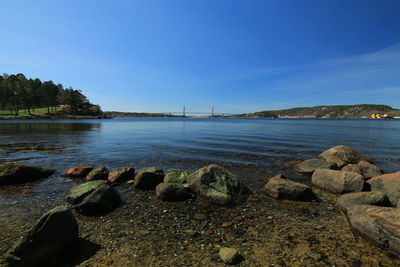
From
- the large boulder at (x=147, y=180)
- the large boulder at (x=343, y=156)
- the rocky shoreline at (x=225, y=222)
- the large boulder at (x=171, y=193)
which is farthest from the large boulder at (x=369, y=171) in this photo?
the large boulder at (x=147, y=180)

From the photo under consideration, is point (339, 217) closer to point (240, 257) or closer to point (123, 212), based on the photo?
point (240, 257)

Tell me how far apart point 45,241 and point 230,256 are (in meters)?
4.18

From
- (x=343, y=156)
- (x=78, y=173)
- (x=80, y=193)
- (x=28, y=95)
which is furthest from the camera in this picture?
(x=28, y=95)

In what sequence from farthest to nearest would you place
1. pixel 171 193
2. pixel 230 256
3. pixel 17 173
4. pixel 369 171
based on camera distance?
1. pixel 369 171
2. pixel 17 173
3. pixel 171 193
4. pixel 230 256

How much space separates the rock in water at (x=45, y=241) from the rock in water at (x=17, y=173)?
23.5ft

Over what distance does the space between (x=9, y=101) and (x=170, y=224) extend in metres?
136

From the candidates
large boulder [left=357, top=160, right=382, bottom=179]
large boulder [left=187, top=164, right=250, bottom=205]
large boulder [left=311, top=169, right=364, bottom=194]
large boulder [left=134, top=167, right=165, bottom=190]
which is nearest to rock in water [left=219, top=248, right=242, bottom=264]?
large boulder [left=187, top=164, right=250, bottom=205]

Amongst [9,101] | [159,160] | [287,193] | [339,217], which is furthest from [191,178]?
[9,101]

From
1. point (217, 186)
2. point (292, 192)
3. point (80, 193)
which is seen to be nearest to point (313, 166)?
point (292, 192)

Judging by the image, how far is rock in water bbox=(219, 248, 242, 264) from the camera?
4.19 metres

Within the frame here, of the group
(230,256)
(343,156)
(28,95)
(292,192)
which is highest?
(28,95)

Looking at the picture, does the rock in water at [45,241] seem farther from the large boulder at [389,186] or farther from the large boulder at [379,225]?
the large boulder at [389,186]

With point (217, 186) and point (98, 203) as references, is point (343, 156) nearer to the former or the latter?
point (217, 186)

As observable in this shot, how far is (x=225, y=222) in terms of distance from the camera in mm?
5988
